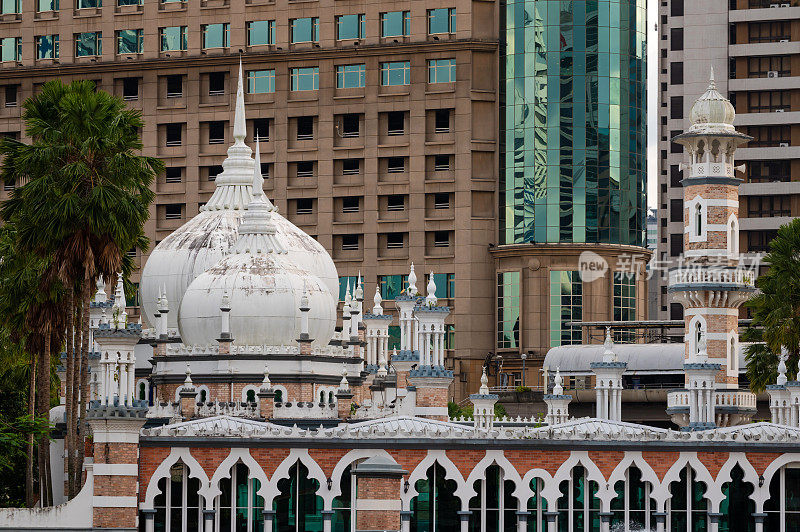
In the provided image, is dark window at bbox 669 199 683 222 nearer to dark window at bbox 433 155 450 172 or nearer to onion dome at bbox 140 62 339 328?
dark window at bbox 433 155 450 172

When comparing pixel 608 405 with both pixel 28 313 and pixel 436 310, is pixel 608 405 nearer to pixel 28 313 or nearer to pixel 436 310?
pixel 436 310

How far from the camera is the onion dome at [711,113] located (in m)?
75.4

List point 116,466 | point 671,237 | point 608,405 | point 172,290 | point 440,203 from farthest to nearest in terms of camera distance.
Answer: point 671,237
point 440,203
point 172,290
point 608,405
point 116,466

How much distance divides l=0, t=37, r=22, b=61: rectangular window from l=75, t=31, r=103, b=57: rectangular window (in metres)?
5.57

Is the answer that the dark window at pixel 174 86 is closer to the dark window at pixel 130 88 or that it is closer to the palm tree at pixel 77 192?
the dark window at pixel 130 88

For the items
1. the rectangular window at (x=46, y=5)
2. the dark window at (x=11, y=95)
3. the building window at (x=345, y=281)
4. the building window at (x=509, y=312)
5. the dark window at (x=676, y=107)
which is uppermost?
the rectangular window at (x=46, y=5)

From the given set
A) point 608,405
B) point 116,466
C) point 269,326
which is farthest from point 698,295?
point 116,466

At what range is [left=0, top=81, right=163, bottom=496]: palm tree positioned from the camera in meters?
65.1

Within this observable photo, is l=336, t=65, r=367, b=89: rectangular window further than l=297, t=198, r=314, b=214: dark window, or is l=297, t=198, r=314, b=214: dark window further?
l=297, t=198, r=314, b=214: dark window

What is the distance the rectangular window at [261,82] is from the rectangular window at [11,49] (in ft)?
70.0

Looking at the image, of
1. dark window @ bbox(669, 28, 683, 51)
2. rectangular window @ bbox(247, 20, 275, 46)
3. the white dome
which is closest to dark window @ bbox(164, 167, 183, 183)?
rectangular window @ bbox(247, 20, 275, 46)

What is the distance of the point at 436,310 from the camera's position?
241ft

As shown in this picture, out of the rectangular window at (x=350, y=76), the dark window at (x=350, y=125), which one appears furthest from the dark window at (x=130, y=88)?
the dark window at (x=350, y=125)

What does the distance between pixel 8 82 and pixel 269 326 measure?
2865 inches
